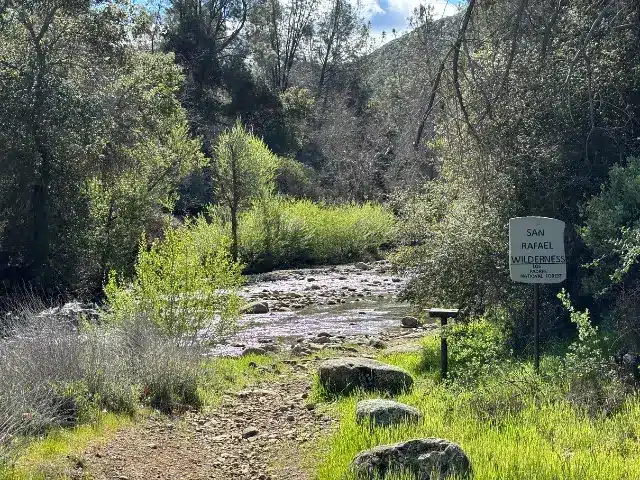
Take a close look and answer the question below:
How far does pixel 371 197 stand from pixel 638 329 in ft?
103

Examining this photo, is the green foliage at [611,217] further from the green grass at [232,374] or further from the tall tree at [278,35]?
the tall tree at [278,35]

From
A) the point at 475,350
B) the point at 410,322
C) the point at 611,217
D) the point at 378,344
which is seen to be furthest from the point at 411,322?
the point at 611,217

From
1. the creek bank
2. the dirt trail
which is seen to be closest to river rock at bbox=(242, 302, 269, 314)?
the creek bank

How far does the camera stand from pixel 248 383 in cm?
1006

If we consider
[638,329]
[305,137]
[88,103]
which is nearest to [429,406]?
[638,329]

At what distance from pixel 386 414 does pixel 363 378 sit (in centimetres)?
190

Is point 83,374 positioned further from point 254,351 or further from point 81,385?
point 254,351

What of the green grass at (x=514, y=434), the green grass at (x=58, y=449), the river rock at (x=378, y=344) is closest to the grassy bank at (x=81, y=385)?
the green grass at (x=58, y=449)

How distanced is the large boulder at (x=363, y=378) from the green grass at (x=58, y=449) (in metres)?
2.46

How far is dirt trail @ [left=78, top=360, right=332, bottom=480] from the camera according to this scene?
6117 millimetres

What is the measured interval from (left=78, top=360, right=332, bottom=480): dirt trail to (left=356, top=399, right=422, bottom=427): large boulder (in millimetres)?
635

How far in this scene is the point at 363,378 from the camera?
8.50 metres

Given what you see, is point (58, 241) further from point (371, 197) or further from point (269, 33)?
point (269, 33)

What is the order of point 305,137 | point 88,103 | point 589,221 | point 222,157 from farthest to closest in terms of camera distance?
1. point 305,137
2. point 222,157
3. point 88,103
4. point 589,221
